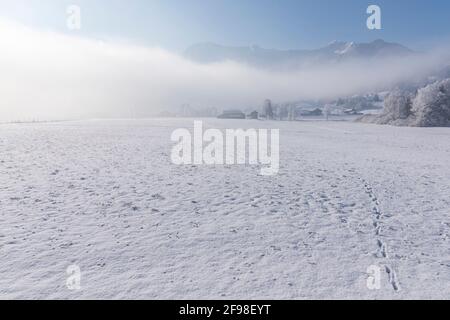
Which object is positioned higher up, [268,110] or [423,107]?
[268,110]

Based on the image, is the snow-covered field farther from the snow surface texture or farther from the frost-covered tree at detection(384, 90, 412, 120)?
the frost-covered tree at detection(384, 90, 412, 120)

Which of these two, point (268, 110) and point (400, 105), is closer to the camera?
point (400, 105)

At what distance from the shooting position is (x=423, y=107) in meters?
74.7

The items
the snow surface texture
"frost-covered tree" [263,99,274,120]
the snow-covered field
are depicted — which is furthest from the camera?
"frost-covered tree" [263,99,274,120]

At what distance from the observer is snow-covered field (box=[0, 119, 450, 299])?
7.60m

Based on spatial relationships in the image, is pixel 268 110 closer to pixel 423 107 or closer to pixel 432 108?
pixel 423 107

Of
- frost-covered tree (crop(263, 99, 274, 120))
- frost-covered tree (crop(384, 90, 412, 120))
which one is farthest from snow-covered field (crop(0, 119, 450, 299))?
frost-covered tree (crop(263, 99, 274, 120))

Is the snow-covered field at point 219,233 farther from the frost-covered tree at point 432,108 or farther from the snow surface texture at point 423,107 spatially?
the snow surface texture at point 423,107

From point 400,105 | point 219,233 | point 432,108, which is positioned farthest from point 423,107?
point 219,233

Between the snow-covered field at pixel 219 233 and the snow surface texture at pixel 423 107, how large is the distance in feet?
215

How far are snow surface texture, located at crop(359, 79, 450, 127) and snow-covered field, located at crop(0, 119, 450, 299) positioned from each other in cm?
6566

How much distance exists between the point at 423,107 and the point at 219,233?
3191 inches
